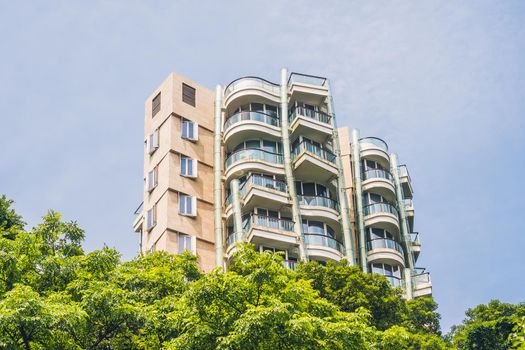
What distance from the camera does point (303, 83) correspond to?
5241 cm

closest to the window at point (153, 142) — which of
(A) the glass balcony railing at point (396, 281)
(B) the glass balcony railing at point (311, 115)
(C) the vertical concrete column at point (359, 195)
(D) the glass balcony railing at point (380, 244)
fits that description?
(B) the glass balcony railing at point (311, 115)

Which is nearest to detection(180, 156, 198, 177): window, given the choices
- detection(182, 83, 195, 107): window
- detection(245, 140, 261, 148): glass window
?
detection(245, 140, 261, 148): glass window

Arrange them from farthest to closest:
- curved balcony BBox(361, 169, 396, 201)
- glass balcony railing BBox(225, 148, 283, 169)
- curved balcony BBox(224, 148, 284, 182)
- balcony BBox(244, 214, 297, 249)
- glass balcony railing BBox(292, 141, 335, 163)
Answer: curved balcony BBox(361, 169, 396, 201) < glass balcony railing BBox(292, 141, 335, 163) < glass balcony railing BBox(225, 148, 283, 169) < curved balcony BBox(224, 148, 284, 182) < balcony BBox(244, 214, 297, 249)

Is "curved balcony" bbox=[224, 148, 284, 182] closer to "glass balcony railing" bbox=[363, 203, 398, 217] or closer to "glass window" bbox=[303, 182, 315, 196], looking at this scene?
"glass window" bbox=[303, 182, 315, 196]

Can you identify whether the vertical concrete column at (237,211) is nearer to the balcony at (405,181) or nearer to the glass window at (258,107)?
the glass window at (258,107)

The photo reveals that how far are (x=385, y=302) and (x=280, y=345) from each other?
1788 centimetres

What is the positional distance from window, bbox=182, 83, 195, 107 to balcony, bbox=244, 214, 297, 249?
34.2 feet

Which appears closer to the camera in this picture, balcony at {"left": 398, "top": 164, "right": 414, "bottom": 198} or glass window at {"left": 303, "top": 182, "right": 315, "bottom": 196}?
glass window at {"left": 303, "top": 182, "right": 315, "bottom": 196}

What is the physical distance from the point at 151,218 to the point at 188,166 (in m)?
4.21

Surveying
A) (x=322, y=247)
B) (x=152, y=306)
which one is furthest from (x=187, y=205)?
(x=152, y=306)

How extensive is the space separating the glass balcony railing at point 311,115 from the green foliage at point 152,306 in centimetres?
2195

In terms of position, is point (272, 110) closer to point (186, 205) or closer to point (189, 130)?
point (189, 130)

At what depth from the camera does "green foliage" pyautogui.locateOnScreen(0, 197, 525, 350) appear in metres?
21.9

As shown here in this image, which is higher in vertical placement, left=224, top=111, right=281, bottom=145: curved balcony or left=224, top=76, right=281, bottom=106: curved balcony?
left=224, top=76, right=281, bottom=106: curved balcony
